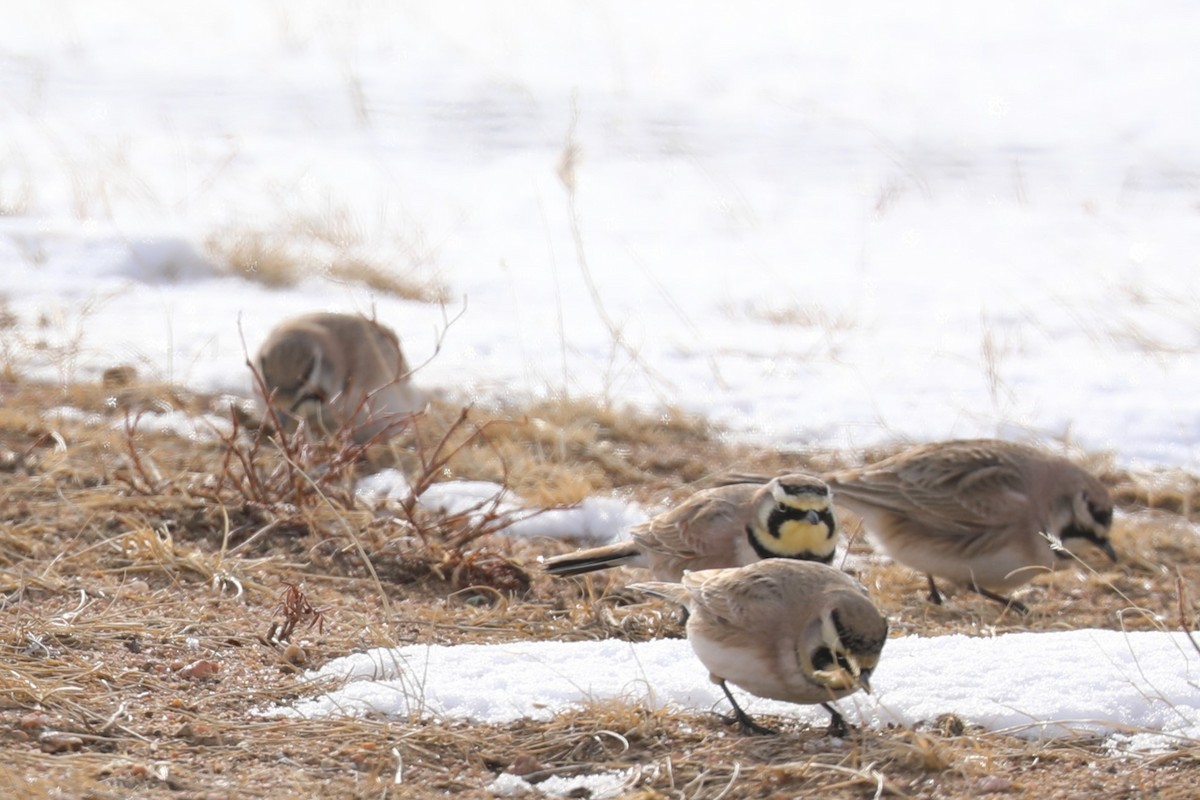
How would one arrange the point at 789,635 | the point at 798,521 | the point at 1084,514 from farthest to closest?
the point at 1084,514 < the point at 798,521 < the point at 789,635

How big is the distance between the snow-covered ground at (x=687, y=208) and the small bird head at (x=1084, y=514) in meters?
1.83

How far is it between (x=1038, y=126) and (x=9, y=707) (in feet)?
51.9

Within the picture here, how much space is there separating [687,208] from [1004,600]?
30.7ft

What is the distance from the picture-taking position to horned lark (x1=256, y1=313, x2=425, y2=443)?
295 inches

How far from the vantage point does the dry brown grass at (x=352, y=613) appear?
3.48 m

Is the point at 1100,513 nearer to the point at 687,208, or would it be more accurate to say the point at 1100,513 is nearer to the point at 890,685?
the point at 890,685

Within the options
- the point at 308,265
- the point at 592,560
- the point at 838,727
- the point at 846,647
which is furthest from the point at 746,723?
the point at 308,265

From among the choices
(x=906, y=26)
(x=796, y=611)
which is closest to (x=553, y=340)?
(x=796, y=611)

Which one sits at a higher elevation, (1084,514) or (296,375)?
(296,375)

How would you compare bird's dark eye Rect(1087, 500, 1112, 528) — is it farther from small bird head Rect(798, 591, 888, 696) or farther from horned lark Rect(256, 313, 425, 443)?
horned lark Rect(256, 313, 425, 443)

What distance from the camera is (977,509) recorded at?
20.4 ft

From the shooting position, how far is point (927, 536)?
6.13 metres

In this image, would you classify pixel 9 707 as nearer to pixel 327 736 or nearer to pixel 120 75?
pixel 327 736

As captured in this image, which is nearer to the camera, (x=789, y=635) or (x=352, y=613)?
(x=789, y=635)
